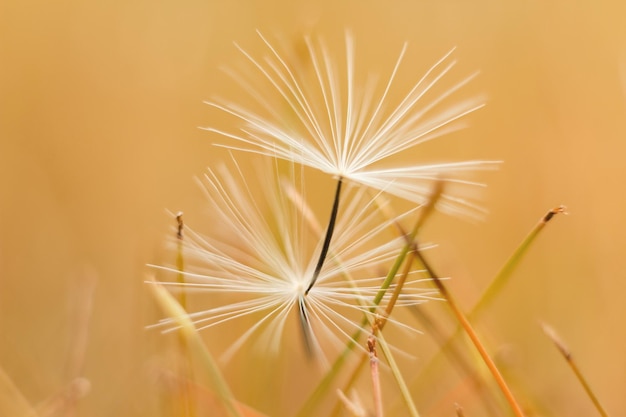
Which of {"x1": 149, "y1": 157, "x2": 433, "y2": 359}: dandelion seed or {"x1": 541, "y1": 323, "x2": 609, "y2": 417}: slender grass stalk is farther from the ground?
{"x1": 149, "y1": 157, "x2": 433, "y2": 359}: dandelion seed

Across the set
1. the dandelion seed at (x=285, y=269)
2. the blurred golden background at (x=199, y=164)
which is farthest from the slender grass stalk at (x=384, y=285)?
the blurred golden background at (x=199, y=164)

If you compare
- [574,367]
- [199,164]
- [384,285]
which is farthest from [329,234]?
[199,164]

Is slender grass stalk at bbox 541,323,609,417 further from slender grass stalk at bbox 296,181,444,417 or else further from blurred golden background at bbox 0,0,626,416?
blurred golden background at bbox 0,0,626,416

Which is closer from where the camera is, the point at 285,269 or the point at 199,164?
the point at 285,269

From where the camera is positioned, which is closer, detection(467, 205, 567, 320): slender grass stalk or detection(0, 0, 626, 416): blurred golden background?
detection(467, 205, 567, 320): slender grass stalk

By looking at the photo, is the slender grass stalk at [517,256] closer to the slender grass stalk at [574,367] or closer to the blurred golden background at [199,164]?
the slender grass stalk at [574,367]

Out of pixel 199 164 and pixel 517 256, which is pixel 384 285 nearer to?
pixel 517 256

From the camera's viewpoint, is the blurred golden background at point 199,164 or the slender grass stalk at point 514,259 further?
the blurred golden background at point 199,164

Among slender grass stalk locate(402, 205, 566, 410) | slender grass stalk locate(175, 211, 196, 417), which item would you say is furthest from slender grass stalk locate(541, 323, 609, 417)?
slender grass stalk locate(175, 211, 196, 417)

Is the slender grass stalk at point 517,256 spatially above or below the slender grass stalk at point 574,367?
above

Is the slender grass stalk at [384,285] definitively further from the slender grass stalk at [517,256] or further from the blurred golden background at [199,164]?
the blurred golden background at [199,164]
